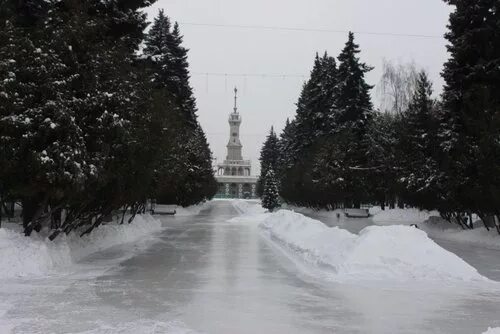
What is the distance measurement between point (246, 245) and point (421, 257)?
9152mm

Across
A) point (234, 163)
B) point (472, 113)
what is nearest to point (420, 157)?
point (472, 113)

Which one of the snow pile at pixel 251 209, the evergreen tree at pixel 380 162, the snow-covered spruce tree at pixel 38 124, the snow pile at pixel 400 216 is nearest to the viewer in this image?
the snow-covered spruce tree at pixel 38 124

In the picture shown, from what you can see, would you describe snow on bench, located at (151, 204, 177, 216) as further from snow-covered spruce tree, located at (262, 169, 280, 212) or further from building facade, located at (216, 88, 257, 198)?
building facade, located at (216, 88, 257, 198)

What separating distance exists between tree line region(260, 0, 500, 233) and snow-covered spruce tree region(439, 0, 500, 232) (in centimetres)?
5

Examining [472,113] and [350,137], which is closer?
[472,113]

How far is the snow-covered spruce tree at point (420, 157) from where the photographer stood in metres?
30.5

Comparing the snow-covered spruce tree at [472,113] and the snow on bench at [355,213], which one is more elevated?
the snow-covered spruce tree at [472,113]

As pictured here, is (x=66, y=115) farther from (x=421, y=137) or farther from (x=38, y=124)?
(x=421, y=137)

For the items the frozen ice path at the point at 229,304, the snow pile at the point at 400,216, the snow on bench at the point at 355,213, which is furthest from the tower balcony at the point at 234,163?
the frozen ice path at the point at 229,304

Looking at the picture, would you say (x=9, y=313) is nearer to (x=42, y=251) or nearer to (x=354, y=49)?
(x=42, y=251)

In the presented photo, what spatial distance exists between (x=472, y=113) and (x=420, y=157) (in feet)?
30.3

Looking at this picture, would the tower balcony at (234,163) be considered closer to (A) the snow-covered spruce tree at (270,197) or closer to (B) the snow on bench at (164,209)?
(A) the snow-covered spruce tree at (270,197)

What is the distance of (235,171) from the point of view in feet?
541

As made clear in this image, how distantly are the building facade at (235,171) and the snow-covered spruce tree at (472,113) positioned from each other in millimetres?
123695
